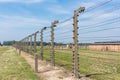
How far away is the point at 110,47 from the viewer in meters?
99.7

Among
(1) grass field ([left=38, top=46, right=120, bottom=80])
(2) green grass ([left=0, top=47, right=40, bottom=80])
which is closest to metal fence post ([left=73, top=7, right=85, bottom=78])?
(1) grass field ([left=38, top=46, right=120, bottom=80])

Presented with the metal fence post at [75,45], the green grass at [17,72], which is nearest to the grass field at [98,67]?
the metal fence post at [75,45]

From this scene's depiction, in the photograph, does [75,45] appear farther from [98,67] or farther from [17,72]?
[17,72]

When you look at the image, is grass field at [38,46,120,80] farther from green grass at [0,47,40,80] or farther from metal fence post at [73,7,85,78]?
green grass at [0,47,40,80]

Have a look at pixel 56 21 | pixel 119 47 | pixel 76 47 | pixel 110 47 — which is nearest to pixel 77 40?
pixel 76 47

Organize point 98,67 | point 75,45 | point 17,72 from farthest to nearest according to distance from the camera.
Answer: point 98,67 < point 17,72 < point 75,45

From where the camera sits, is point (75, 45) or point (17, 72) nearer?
point (75, 45)

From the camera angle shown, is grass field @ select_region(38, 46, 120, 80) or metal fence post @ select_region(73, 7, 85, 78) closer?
metal fence post @ select_region(73, 7, 85, 78)

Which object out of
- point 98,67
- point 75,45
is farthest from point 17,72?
point 75,45

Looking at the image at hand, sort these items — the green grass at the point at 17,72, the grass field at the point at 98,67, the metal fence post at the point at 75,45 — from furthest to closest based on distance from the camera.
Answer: the green grass at the point at 17,72
the grass field at the point at 98,67
the metal fence post at the point at 75,45

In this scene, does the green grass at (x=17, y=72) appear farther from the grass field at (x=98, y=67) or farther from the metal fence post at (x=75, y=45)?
the grass field at (x=98, y=67)

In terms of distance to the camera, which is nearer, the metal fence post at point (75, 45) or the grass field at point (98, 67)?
the metal fence post at point (75, 45)

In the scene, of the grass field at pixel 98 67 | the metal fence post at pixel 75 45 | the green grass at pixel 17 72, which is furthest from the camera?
the green grass at pixel 17 72

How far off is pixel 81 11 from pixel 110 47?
8644 cm
